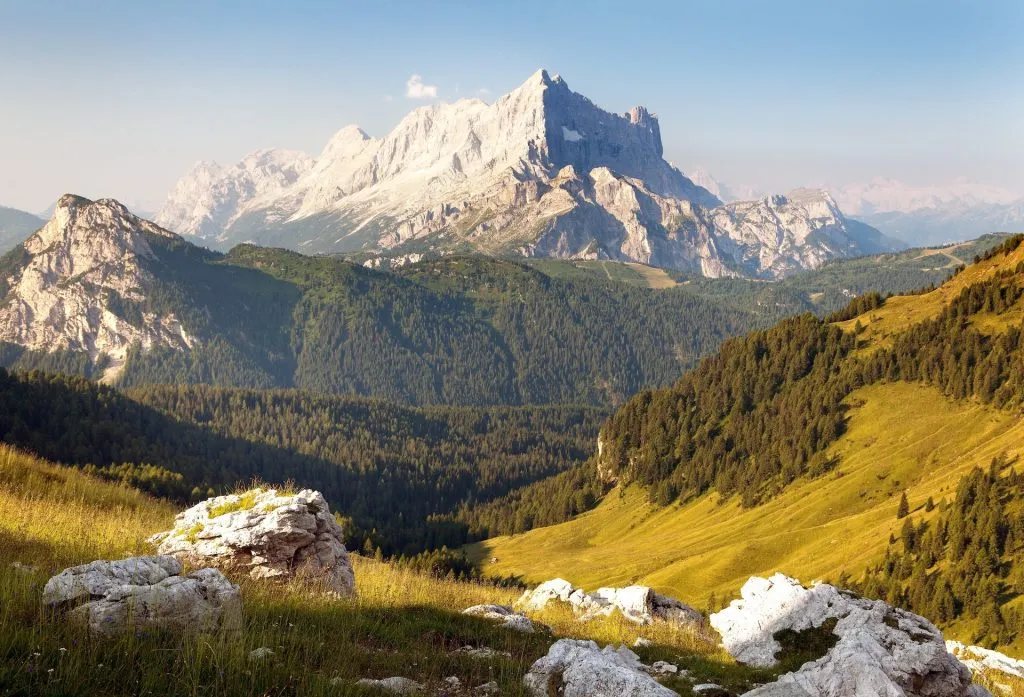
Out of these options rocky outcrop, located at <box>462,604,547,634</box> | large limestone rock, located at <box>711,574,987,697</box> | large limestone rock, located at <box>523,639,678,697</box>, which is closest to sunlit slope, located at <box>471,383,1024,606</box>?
large limestone rock, located at <box>711,574,987,697</box>

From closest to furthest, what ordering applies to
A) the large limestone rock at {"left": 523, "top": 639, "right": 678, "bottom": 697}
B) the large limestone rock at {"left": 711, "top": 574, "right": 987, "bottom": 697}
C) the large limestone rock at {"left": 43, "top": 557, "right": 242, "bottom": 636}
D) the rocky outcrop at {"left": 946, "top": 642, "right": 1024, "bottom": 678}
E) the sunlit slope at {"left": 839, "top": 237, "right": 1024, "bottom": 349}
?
the large limestone rock at {"left": 43, "top": 557, "right": 242, "bottom": 636} < the large limestone rock at {"left": 523, "top": 639, "right": 678, "bottom": 697} < the large limestone rock at {"left": 711, "top": 574, "right": 987, "bottom": 697} < the rocky outcrop at {"left": 946, "top": 642, "right": 1024, "bottom": 678} < the sunlit slope at {"left": 839, "top": 237, "right": 1024, "bottom": 349}

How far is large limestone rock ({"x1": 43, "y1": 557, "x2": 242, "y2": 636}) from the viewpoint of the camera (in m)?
10.4

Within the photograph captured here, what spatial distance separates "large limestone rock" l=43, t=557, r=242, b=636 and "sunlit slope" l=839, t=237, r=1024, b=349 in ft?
609

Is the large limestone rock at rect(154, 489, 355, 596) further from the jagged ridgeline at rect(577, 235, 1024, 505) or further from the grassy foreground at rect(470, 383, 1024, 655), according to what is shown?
the jagged ridgeline at rect(577, 235, 1024, 505)

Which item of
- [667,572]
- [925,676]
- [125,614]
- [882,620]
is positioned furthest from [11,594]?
[667,572]

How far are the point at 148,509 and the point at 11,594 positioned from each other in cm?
1851

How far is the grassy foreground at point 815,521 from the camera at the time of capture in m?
93.5

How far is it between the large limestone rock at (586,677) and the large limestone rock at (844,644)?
2.97m

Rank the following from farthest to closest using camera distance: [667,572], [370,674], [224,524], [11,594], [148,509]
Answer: [667,572] < [148,509] < [224,524] < [370,674] < [11,594]

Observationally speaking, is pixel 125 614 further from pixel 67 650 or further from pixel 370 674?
pixel 370 674

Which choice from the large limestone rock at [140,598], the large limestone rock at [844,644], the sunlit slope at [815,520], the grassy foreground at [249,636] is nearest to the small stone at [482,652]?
the grassy foreground at [249,636]

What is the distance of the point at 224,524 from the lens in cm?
2347

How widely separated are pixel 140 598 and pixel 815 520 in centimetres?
12009

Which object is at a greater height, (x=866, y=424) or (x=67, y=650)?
(x=67, y=650)
